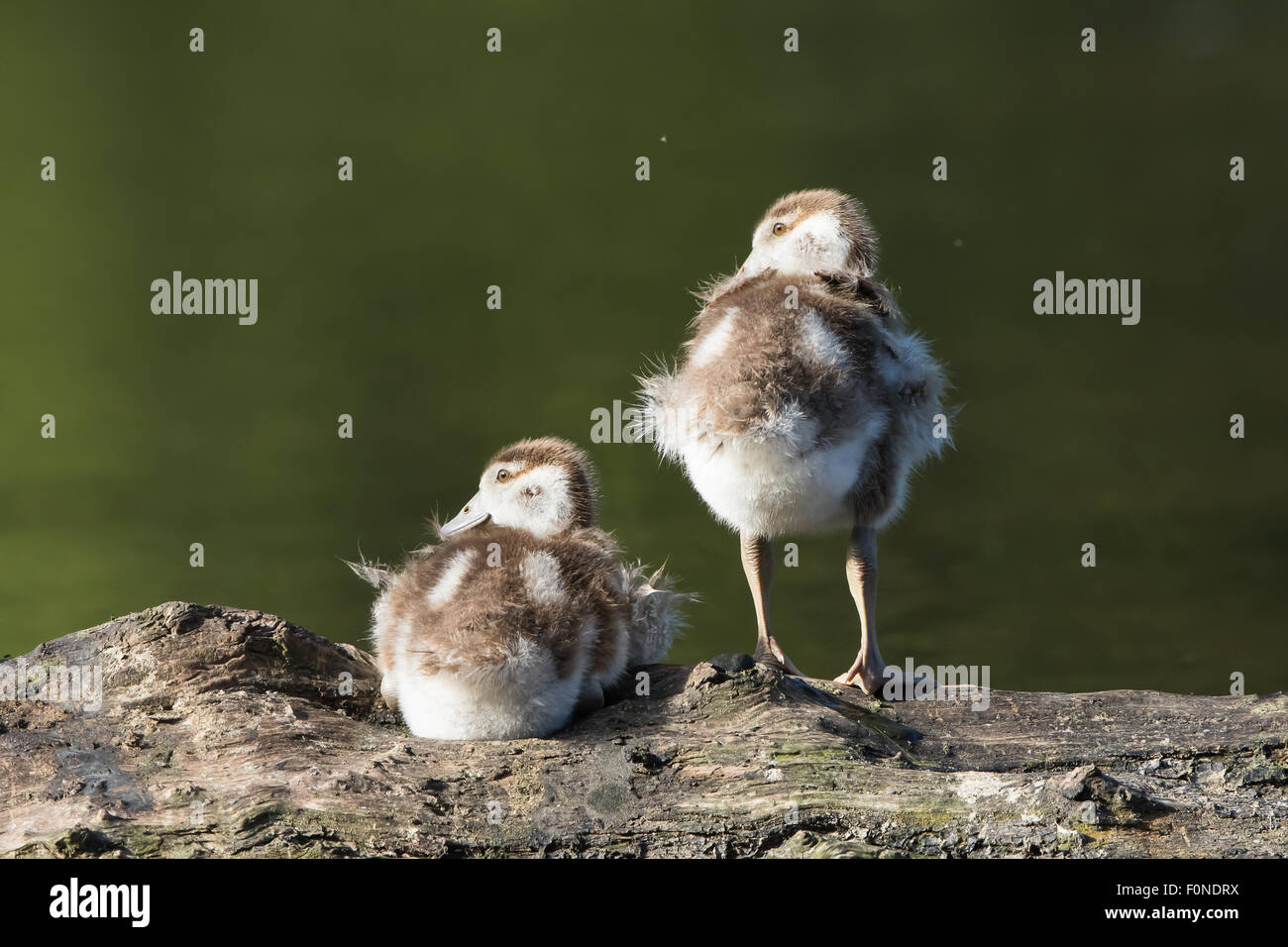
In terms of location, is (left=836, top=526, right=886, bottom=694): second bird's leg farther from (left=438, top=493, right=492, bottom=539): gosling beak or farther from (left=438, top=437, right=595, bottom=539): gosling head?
(left=438, top=493, right=492, bottom=539): gosling beak

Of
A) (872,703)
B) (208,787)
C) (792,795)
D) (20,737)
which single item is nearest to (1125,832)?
(792,795)

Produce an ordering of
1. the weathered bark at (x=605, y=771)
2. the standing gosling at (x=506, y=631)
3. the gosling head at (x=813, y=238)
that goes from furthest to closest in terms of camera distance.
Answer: the gosling head at (x=813, y=238)
the standing gosling at (x=506, y=631)
the weathered bark at (x=605, y=771)

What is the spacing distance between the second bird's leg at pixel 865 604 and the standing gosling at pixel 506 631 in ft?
1.70

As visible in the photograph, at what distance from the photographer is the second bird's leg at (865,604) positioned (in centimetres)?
313

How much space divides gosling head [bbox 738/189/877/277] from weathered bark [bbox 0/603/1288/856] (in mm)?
1061

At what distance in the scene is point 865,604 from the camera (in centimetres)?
320

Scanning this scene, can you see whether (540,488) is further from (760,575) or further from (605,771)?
(605,771)

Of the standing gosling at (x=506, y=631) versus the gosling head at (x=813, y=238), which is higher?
the gosling head at (x=813, y=238)

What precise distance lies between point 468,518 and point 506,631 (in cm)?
83

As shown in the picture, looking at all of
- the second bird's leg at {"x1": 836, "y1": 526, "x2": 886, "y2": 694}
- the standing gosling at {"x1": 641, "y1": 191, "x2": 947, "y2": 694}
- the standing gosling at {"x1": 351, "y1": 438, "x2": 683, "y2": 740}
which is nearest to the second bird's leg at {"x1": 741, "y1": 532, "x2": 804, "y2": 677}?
the standing gosling at {"x1": 641, "y1": 191, "x2": 947, "y2": 694}

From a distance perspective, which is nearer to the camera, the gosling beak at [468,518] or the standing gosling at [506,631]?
the standing gosling at [506,631]

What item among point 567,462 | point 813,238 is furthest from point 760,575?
point 813,238

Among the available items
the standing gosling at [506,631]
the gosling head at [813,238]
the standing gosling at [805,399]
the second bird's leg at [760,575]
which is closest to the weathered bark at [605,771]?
the standing gosling at [506,631]

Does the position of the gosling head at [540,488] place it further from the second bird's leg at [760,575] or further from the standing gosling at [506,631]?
the second bird's leg at [760,575]
